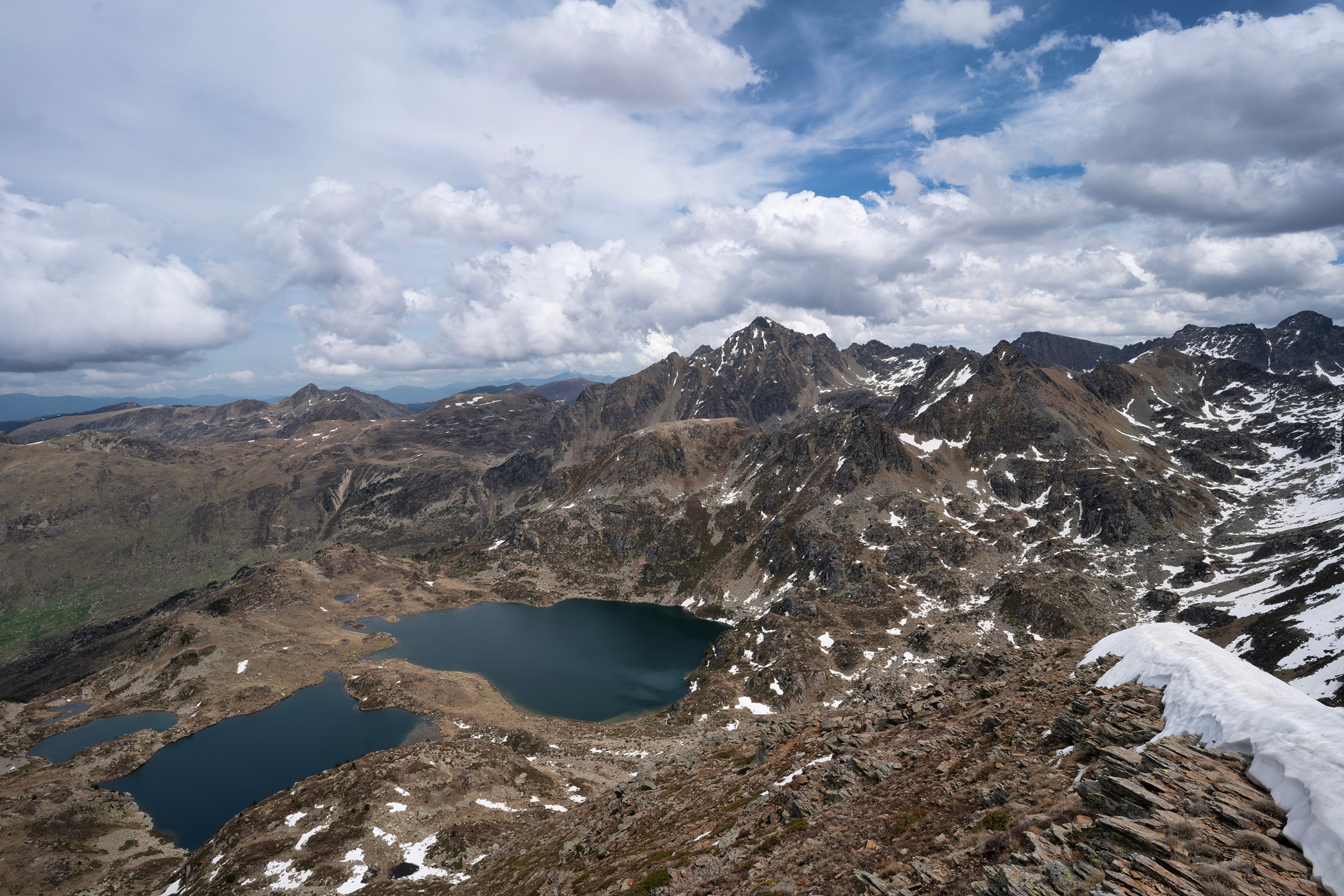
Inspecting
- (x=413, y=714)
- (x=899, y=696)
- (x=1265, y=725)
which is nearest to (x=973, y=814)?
(x=1265, y=725)

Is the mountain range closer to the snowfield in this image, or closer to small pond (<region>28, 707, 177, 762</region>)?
the snowfield

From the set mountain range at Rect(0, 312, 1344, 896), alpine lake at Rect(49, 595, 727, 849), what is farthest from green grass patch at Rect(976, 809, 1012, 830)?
alpine lake at Rect(49, 595, 727, 849)

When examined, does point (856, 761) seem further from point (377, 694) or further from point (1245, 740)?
point (377, 694)

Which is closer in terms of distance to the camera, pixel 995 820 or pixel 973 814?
pixel 995 820

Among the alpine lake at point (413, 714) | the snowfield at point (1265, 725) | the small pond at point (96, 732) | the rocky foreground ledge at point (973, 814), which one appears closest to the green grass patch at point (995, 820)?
the rocky foreground ledge at point (973, 814)

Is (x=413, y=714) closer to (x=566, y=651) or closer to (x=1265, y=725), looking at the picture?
(x=566, y=651)

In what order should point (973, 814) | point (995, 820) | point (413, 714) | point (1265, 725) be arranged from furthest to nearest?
point (413, 714), point (973, 814), point (995, 820), point (1265, 725)

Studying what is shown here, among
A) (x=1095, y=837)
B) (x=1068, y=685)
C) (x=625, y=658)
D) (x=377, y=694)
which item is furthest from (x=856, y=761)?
Result: (x=625, y=658)
